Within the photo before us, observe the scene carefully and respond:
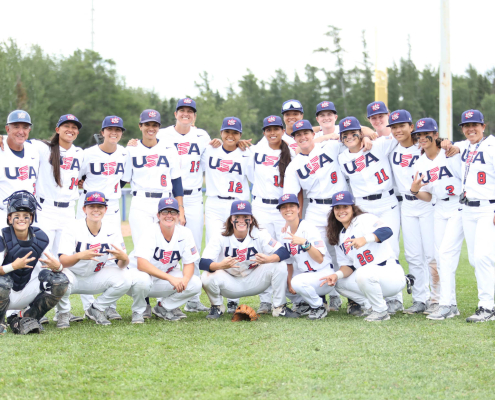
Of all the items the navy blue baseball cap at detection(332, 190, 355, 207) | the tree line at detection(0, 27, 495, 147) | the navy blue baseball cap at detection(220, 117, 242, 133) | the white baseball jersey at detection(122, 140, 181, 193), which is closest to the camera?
the navy blue baseball cap at detection(332, 190, 355, 207)

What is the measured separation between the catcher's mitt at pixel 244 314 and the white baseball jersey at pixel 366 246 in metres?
1.14

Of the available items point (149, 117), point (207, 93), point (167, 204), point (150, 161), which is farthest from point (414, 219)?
point (207, 93)

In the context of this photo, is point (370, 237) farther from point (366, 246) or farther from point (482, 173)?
point (482, 173)

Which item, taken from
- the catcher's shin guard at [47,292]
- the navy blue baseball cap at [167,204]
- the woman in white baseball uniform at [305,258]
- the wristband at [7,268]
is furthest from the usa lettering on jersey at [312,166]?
the wristband at [7,268]

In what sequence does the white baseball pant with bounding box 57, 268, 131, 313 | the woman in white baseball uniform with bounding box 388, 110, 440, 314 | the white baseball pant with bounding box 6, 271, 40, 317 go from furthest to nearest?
the woman in white baseball uniform with bounding box 388, 110, 440, 314
the white baseball pant with bounding box 57, 268, 131, 313
the white baseball pant with bounding box 6, 271, 40, 317

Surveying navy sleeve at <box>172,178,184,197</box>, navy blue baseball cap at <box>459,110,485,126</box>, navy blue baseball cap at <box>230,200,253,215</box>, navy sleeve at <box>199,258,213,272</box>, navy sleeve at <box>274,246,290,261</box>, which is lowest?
navy sleeve at <box>199,258,213,272</box>

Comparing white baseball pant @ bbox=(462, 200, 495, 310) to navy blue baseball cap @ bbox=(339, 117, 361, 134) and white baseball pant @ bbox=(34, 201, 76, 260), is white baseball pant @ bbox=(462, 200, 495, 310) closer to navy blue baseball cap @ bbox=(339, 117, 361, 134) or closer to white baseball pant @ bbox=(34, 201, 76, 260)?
navy blue baseball cap @ bbox=(339, 117, 361, 134)

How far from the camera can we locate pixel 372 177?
19.8 ft

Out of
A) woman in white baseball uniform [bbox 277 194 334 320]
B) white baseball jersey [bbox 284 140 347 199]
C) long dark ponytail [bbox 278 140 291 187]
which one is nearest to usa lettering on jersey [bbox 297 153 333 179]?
white baseball jersey [bbox 284 140 347 199]

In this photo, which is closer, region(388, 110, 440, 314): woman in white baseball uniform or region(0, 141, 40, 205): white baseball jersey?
region(0, 141, 40, 205): white baseball jersey

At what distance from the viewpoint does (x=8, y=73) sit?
46875mm

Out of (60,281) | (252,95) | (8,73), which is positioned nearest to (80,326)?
(60,281)

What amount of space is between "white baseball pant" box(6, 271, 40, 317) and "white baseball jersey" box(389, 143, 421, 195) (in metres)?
3.87

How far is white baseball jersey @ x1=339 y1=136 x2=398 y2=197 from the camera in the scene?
6016 millimetres
